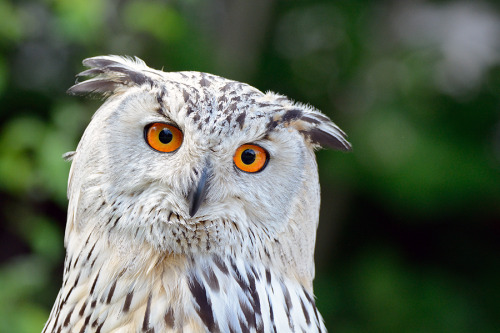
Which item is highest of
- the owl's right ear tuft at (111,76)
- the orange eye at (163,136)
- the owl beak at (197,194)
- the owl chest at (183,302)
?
the owl's right ear tuft at (111,76)

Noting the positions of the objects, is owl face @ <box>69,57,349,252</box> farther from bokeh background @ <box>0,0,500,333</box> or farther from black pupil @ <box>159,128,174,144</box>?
bokeh background @ <box>0,0,500,333</box>

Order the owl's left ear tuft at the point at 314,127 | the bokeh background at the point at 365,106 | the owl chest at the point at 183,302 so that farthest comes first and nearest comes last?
1. the bokeh background at the point at 365,106
2. the owl's left ear tuft at the point at 314,127
3. the owl chest at the point at 183,302

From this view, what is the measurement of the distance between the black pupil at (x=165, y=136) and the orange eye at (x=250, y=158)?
5.8 inches

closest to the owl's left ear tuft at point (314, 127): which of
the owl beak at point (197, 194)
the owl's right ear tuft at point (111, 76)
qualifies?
the owl beak at point (197, 194)

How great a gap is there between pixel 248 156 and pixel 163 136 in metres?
0.19

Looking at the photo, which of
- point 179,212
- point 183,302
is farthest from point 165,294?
point 179,212

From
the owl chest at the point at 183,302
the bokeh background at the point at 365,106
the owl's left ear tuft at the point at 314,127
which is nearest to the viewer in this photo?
the owl chest at the point at 183,302

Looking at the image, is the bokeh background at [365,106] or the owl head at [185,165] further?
the bokeh background at [365,106]

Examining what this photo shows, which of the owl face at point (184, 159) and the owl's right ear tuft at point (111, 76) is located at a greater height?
the owl's right ear tuft at point (111, 76)

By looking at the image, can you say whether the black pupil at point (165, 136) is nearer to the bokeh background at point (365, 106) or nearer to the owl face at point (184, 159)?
the owl face at point (184, 159)

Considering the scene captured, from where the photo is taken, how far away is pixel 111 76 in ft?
4.82

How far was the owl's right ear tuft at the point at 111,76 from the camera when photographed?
1428mm

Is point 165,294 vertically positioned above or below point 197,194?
below

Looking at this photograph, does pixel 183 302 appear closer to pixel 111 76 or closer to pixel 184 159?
pixel 184 159
